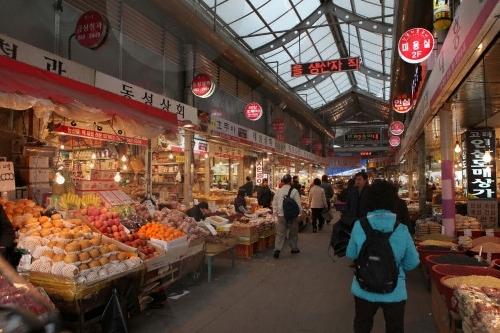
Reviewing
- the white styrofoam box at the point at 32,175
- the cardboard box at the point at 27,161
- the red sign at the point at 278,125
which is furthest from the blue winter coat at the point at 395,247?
the red sign at the point at 278,125

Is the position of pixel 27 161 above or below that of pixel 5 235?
above

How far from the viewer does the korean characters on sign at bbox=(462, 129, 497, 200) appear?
10938 mm

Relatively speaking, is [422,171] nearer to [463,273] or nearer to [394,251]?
[463,273]

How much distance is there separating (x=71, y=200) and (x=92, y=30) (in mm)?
3213

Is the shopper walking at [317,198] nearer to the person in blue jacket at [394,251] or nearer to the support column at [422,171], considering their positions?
the support column at [422,171]

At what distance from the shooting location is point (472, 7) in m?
4.17

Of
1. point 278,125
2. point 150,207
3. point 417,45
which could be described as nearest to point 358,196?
point 417,45

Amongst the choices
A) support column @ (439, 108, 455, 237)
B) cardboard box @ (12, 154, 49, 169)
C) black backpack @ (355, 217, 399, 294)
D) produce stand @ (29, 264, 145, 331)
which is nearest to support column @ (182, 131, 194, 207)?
cardboard box @ (12, 154, 49, 169)

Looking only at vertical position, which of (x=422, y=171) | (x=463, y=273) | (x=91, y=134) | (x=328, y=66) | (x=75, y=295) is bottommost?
(x=75, y=295)

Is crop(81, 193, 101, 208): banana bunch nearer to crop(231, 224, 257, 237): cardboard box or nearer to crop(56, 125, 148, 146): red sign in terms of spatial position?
crop(56, 125, 148, 146): red sign

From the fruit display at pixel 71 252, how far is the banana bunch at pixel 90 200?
5.09 feet

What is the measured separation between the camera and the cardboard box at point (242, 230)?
8688mm

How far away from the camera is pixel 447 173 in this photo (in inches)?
316

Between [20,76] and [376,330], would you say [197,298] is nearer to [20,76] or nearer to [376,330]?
[376,330]
